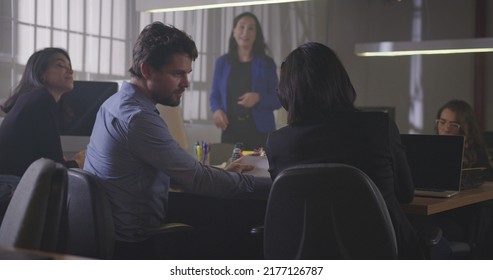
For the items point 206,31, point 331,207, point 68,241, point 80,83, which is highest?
point 206,31

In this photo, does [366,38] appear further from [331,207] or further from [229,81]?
[331,207]

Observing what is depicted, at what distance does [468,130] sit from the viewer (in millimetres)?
3467

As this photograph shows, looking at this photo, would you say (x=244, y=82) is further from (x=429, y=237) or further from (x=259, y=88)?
(x=429, y=237)

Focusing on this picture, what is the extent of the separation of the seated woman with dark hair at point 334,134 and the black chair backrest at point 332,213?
142 millimetres

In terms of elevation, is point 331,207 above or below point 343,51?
below

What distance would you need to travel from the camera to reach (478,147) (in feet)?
11.2

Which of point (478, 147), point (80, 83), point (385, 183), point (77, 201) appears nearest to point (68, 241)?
point (77, 201)

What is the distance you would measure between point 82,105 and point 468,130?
1.89 metres

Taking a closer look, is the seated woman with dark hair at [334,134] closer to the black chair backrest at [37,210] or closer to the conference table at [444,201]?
the conference table at [444,201]

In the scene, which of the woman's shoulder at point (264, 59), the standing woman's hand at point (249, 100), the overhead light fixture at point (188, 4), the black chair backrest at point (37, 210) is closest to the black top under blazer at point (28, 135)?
the overhead light fixture at point (188, 4)

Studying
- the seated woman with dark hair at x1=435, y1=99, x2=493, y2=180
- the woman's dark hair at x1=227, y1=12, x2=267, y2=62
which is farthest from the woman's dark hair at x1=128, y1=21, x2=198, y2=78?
the woman's dark hair at x1=227, y1=12, x2=267, y2=62

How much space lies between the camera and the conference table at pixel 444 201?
2.17 metres

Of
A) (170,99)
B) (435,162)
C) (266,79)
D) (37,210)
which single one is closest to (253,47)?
(266,79)
